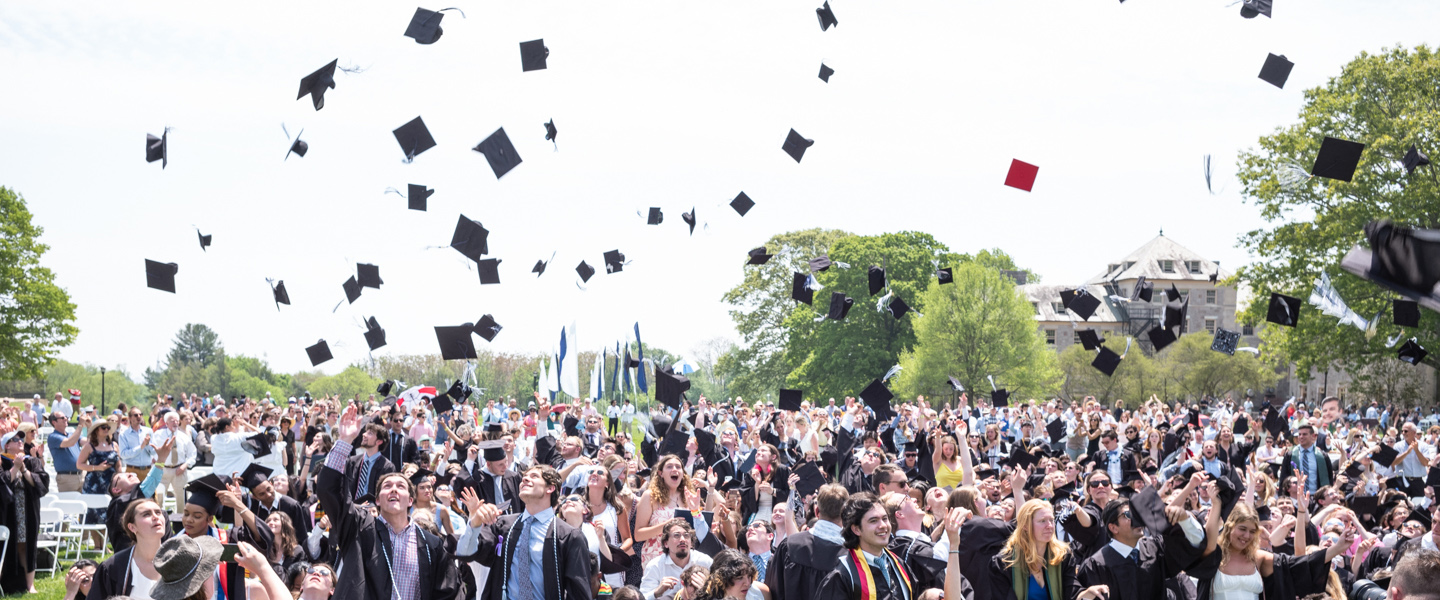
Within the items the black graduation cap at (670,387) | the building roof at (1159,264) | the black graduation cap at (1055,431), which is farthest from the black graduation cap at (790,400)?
the building roof at (1159,264)

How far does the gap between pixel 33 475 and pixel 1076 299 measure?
11939mm

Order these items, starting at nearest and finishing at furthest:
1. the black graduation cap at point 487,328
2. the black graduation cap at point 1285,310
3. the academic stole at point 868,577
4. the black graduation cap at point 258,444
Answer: the academic stole at point 868,577, the black graduation cap at point 258,444, the black graduation cap at point 1285,310, the black graduation cap at point 487,328

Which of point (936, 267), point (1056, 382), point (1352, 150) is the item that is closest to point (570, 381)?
point (1352, 150)

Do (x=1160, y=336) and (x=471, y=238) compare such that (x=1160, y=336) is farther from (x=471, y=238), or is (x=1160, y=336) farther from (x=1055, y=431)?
(x=471, y=238)

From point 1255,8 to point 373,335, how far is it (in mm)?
10993

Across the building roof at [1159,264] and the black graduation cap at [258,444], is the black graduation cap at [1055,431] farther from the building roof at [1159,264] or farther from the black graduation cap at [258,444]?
the building roof at [1159,264]

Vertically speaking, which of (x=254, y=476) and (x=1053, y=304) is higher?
(x=1053, y=304)

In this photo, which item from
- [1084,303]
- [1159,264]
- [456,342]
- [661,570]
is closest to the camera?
[661,570]

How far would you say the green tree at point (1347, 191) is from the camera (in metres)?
30.2

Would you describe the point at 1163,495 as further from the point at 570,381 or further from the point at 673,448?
the point at 570,381

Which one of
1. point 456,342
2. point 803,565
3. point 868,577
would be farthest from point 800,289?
point 868,577

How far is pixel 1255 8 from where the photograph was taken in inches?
427

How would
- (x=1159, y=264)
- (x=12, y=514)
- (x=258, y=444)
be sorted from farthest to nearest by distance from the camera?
(x=1159, y=264) → (x=258, y=444) → (x=12, y=514)

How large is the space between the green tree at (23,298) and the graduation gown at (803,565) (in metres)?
39.4
